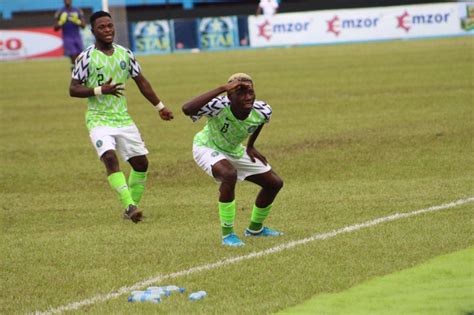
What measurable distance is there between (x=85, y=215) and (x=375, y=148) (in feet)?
17.4

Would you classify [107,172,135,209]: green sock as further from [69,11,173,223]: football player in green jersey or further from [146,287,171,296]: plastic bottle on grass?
[146,287,171,296]: plastic bottle on grass

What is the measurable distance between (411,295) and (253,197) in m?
5.16

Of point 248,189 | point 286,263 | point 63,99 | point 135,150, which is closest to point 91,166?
point 248,189

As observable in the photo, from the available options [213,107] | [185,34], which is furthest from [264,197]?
[185,34]

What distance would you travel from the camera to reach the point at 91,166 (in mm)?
16047

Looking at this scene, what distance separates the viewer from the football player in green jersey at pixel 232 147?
9570 mm

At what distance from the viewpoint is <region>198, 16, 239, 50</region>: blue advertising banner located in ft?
172

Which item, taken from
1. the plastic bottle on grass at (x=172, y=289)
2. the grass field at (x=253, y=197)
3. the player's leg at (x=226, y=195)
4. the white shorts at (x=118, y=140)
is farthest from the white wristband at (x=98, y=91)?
the plastic bottle on grass at (x=172, y=289)

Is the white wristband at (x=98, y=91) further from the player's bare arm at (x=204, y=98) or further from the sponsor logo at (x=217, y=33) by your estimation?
the sponsor logo at (x=217, y=33)

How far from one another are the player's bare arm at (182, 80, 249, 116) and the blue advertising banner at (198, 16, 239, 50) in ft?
141

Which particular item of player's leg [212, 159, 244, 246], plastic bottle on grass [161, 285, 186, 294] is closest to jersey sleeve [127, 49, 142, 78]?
player's leg [212, 159, 244, 246]

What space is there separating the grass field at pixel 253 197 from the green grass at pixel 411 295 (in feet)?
0.53

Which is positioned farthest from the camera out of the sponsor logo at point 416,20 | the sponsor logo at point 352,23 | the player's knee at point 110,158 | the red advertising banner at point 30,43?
the red advertising banner at point 30,43

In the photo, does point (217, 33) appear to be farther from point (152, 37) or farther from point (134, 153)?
point (134, 153)
